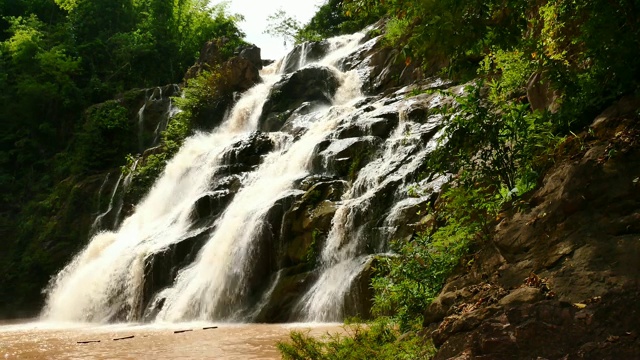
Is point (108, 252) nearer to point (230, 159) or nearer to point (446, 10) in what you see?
point (230, 159)

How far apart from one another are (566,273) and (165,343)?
595 centimetres

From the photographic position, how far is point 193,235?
43.3 ft

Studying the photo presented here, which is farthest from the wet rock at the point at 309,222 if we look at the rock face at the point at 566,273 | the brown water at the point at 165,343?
the rock face at the point at 566,273

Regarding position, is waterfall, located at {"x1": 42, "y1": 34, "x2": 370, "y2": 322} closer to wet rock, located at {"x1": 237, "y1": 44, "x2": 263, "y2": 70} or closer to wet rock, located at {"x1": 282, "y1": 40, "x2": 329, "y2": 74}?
wet rock, located at {"x1": 282, "y1": 40, "x2": 329, "y2": 74}

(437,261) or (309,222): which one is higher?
(437,261)

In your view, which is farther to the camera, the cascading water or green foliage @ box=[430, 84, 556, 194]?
the cascading water

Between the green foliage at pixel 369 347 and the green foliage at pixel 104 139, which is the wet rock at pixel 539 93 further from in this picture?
the green foliage at pixel 104 139

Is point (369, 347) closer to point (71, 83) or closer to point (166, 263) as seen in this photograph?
point (166, 263)

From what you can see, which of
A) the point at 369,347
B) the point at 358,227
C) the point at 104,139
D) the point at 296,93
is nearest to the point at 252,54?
the point at 296,93

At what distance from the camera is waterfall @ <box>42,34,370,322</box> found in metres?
11.1

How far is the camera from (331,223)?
10.5 meters

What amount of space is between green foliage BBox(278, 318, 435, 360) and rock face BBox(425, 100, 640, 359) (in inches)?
7.4

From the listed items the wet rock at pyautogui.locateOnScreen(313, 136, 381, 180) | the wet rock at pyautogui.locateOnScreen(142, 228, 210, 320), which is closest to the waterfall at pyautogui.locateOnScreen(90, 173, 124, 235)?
the wet rock at pyautogui.locateOnScreen(142, 228, 210, 320)

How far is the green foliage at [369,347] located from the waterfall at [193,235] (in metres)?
6.04
